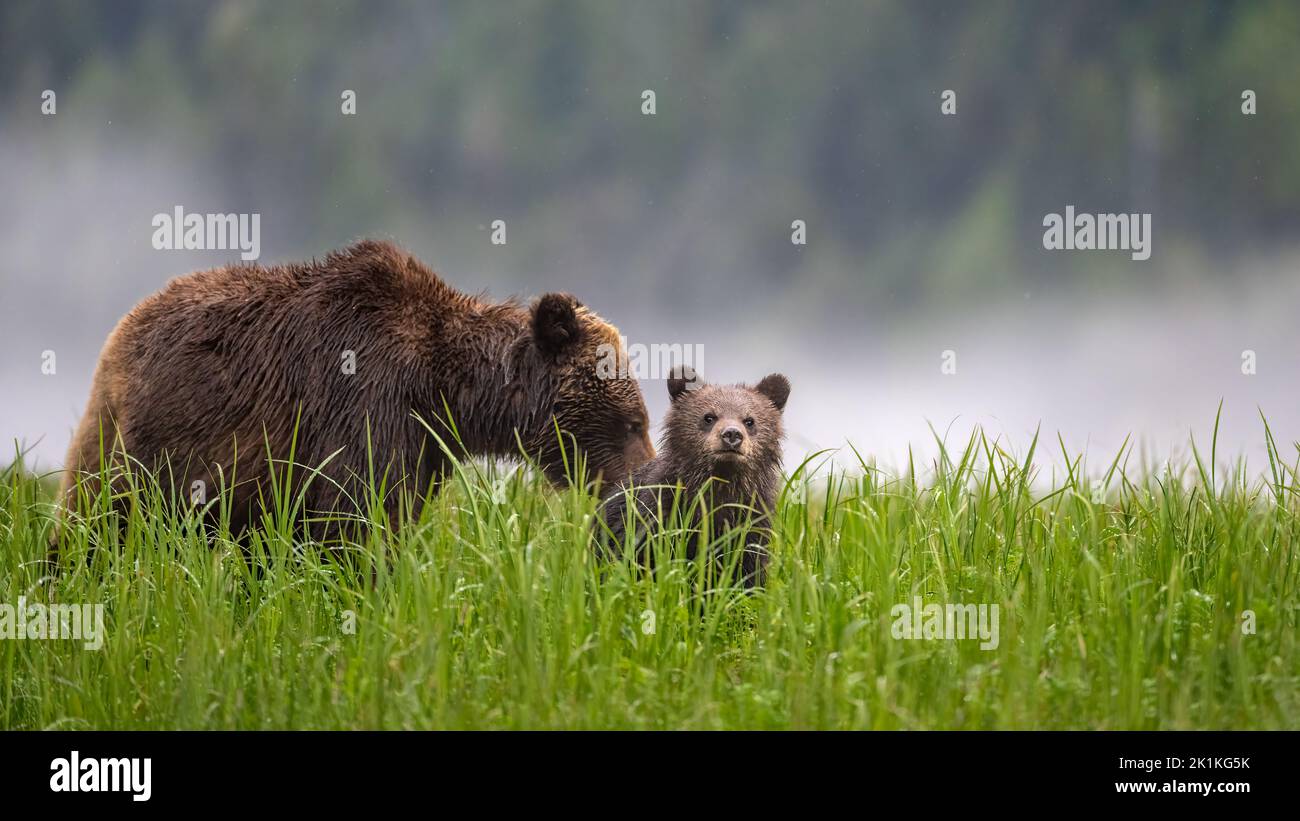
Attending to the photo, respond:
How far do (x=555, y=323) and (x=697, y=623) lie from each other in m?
2.50

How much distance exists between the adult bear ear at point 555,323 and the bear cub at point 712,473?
747mm

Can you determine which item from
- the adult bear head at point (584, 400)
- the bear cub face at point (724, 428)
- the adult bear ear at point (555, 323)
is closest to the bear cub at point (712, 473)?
the bear cub face at point (724, 428)

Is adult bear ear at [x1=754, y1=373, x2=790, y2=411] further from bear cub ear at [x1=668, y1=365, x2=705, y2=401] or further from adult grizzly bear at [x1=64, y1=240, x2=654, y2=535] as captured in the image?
adult grizzly bear at [x1=64, y1=240, x2=654, y2=535]

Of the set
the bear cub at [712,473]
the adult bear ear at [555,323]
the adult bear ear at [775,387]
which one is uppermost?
the adult bear ear at [555,323]

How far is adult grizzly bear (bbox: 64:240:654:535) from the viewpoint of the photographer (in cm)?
672

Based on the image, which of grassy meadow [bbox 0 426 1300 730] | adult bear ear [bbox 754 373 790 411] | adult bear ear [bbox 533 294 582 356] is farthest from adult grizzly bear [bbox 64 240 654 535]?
adult bear ear [bbox 754 373 790 411]

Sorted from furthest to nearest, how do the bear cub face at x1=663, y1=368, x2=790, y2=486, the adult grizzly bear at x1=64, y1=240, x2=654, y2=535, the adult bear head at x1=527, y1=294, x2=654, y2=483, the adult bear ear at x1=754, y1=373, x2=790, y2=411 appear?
the adult bear head at x1=527, y1=294, x2=654, y2=483 < the adult bear ear at x1=754, y1=373, x2=790, y2=411 < the adult grizzly bear at x1=64, y1=240, x2=654, y2=535 < the bear cub face at x1=663, y1=368, x2=790, y2=486

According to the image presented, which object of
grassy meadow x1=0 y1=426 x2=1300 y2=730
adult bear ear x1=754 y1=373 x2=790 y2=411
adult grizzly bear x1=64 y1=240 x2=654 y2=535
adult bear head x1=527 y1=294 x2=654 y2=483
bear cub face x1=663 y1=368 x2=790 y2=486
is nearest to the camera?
grassy meadow x1=0 y1=426 x2=1300 y2=730

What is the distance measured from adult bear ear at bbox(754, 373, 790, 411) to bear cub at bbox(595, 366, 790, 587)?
75mm

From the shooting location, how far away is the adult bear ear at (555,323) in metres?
6.97

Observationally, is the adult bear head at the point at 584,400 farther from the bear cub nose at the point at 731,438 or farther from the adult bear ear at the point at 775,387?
the bear cub nose at the point at 731,438
